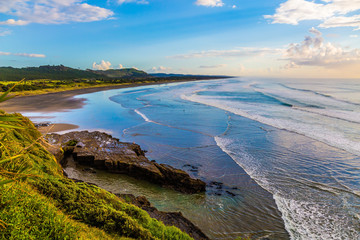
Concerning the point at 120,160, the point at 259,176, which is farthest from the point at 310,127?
the point at 120,160

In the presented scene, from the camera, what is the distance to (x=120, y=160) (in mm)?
11789

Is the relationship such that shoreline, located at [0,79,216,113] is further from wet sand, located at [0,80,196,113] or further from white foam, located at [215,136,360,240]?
white foam, located at [215,136,360,240]

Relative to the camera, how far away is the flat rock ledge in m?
10.2

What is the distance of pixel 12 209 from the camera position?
306 cm

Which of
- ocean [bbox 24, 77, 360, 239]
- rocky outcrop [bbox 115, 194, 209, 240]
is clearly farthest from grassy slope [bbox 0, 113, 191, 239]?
ocean [bbox 24, 77, 360, 239]

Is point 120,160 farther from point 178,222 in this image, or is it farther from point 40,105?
point 40,105

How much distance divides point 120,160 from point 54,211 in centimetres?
827

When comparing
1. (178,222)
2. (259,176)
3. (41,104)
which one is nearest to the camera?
(178,222)

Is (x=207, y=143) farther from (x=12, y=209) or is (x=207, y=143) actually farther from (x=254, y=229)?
(x=12, y=209)

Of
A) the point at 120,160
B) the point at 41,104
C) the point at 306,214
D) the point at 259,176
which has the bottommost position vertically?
the point at 306,214

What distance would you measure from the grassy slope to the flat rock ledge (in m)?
4.57

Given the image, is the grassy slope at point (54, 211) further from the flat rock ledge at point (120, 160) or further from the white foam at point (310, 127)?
the white foam at point (310, 127)

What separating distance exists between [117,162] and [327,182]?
11272 millimetres

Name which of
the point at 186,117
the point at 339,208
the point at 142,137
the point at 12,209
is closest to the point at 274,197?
the point at 339,208
